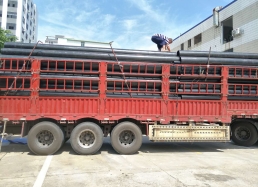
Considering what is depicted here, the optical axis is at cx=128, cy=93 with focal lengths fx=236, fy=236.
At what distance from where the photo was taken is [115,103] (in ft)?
25.5

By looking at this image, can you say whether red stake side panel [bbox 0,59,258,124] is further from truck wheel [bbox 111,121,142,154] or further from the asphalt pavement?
the asphalt pavement

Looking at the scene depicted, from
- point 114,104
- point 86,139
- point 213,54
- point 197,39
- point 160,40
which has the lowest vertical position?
point 86,139

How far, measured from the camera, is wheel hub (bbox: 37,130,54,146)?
24.2 feet

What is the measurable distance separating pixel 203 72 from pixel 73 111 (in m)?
4.75

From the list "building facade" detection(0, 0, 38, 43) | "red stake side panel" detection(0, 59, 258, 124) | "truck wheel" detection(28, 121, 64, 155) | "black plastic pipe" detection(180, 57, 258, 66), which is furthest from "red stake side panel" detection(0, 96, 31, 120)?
"building facade" detection(0, 0, 38, 43)

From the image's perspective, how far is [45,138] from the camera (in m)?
7.41

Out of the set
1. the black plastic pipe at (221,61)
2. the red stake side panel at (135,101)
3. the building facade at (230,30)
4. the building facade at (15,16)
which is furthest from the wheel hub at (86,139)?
the building facade at (15,16)

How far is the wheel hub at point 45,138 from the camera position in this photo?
7391mm

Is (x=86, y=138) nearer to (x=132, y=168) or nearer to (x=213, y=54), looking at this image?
(x=132, y=168)

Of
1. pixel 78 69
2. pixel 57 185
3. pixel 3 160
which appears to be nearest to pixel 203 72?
pixel 78 69

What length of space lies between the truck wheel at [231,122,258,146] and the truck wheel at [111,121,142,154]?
169 inches

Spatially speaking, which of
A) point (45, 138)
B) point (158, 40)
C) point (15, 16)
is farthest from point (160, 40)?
point (15, 16)

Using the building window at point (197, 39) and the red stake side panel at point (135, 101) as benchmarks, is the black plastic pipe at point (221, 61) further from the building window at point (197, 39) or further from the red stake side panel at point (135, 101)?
the building window at point (197, 39)

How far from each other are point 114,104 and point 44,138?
2.44 metres
